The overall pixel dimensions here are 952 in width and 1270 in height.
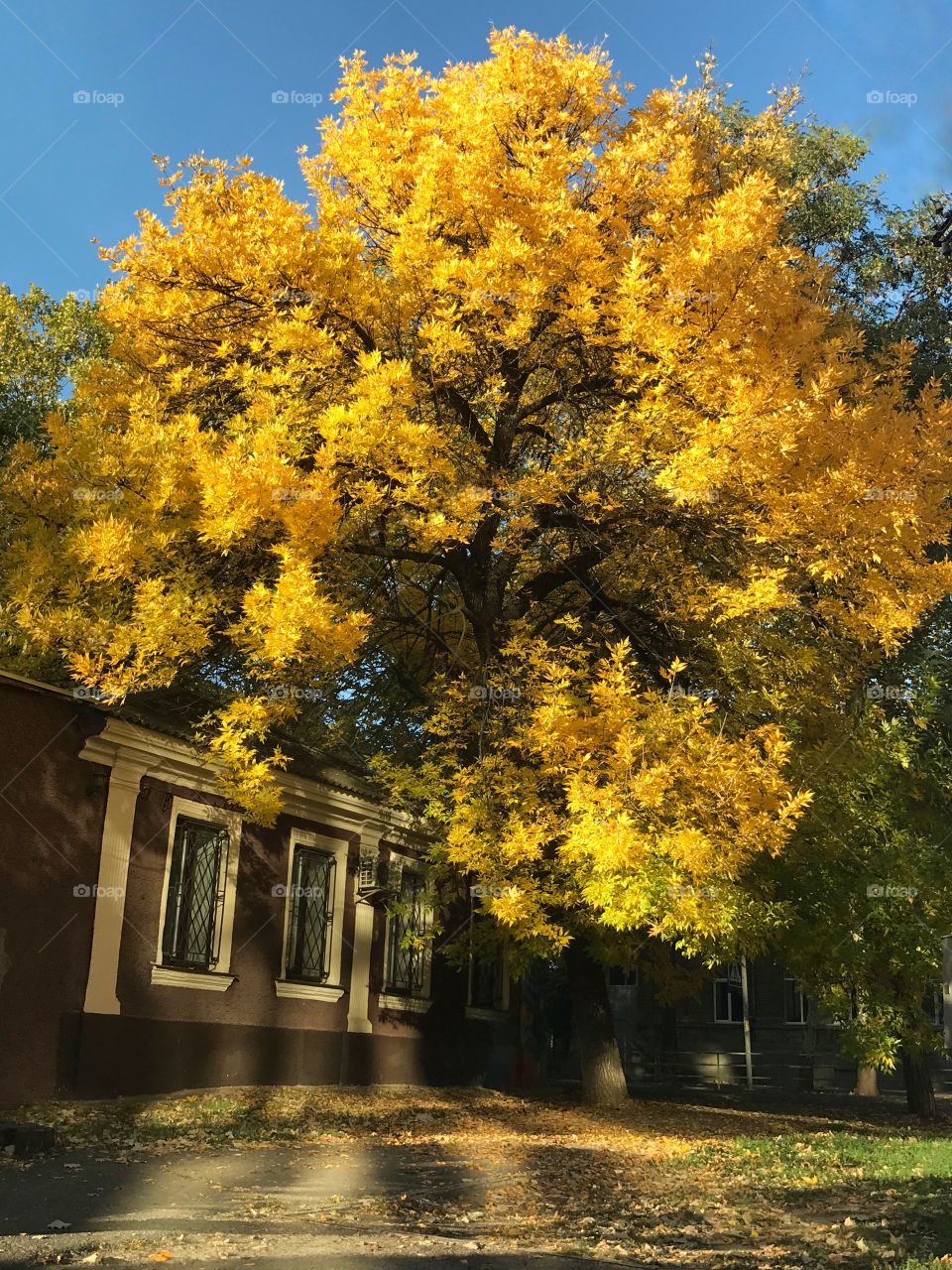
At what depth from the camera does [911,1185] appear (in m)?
8.86

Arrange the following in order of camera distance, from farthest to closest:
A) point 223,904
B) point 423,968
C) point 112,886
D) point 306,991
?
point 423,968 < point 306,991 < point 223,904 < point 112,886

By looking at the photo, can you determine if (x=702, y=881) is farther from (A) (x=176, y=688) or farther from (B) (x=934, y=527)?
(A) (x=176, y=688)

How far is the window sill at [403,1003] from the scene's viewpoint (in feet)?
58.4

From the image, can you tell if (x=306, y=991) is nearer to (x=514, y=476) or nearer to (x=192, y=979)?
(x=192, y=979)

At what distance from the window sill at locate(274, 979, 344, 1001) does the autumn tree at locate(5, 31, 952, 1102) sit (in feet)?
10.9

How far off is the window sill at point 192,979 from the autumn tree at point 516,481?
262 centimetres

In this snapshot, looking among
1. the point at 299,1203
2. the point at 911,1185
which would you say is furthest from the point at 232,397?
the point at 911,1185

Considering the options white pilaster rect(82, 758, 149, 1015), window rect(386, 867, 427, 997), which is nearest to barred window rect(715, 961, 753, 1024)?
window rect(386, 867, 427, 997)

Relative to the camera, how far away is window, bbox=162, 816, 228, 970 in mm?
14016

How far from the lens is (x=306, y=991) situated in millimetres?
16016

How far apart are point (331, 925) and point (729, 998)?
18426 millimetres

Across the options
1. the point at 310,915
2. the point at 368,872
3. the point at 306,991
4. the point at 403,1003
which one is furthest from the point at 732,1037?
the point at 306,991

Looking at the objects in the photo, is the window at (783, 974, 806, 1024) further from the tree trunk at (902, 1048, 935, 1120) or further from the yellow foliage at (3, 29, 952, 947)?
the yellow foliage at (3, 29, 952, 947)

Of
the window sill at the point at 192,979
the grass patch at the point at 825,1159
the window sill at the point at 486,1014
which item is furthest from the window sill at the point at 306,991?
the grass patch at the point at 825,1159
